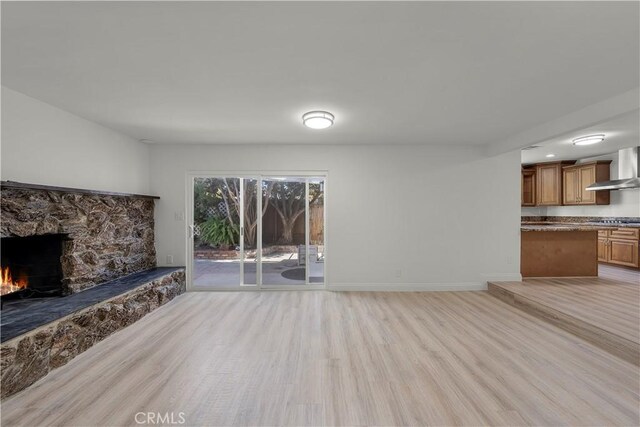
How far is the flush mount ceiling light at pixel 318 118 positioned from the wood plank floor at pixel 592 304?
3581mm

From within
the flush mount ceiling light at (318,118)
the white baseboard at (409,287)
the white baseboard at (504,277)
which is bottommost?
the white baseboard at (409,287)

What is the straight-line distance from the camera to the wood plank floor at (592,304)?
8.45ft

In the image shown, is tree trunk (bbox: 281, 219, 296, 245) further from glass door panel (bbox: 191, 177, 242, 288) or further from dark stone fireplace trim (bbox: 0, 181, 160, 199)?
dark stone fireplace trim (bbox: 0, 181, 160, 199)

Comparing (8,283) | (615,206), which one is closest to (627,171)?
(615,206)

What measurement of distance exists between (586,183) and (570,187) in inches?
12.2

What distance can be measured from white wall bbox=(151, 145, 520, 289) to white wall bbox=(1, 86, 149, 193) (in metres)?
0.75

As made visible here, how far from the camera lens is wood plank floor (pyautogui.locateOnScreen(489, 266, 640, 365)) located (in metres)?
2.57

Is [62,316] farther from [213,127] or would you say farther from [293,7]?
[293,7]

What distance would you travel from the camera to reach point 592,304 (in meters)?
3.35

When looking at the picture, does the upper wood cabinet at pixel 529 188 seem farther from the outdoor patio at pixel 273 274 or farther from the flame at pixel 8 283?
the flame at pixel 8 283

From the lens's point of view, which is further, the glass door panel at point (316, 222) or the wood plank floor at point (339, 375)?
the glass door panel at point (316, 222)

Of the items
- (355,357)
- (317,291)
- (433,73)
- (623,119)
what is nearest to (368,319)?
(355,357)

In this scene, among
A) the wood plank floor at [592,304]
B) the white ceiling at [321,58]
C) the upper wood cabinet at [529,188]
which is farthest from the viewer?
the upper wood cabinet at [529,188]

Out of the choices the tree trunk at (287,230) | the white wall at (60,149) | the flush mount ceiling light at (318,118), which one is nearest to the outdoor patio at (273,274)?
the tree trunk at (287,230)
